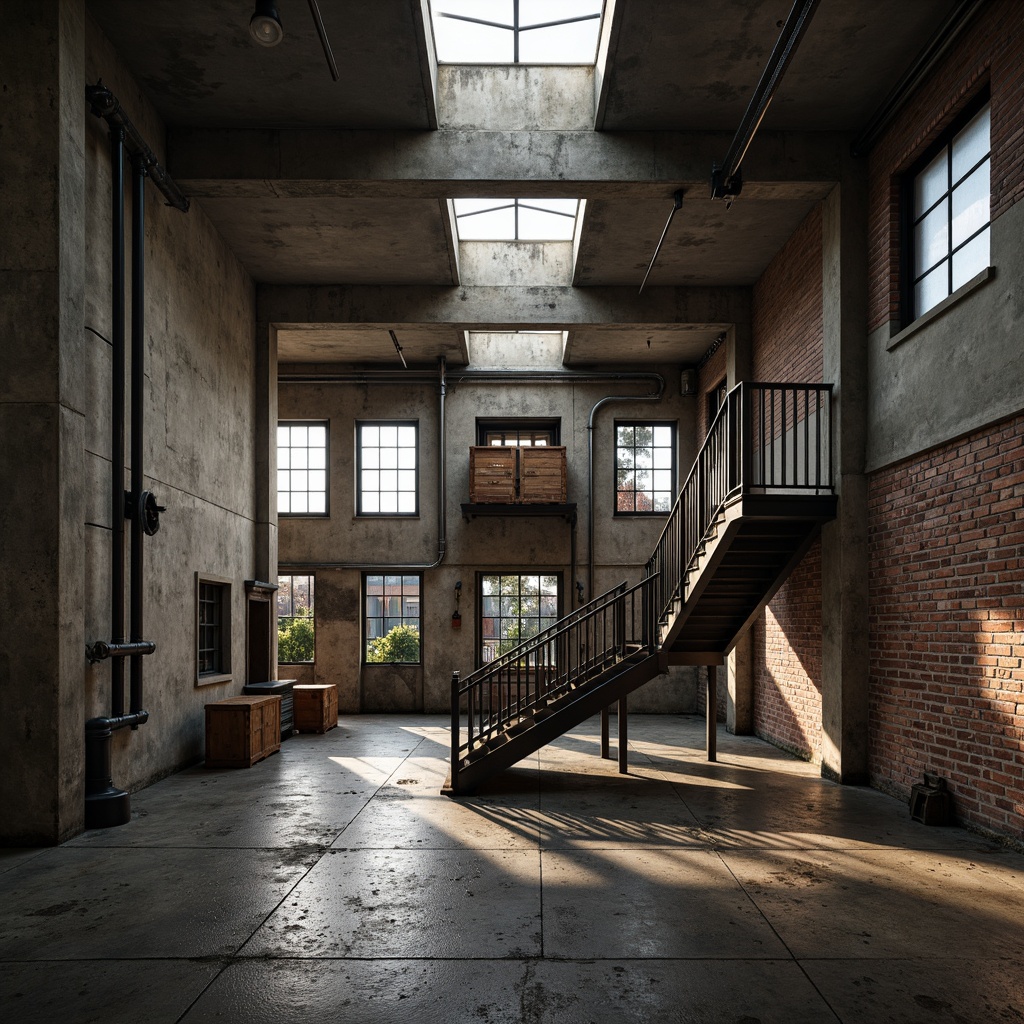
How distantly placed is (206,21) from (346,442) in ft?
28.8

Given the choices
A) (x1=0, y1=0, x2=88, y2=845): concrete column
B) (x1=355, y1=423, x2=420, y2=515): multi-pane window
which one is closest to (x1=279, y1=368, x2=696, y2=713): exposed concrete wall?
(x1=355, y1=423, x2=420, y2=515): multi-pane window

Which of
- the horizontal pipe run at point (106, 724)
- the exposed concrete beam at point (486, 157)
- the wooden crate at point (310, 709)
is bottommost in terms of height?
the wooden crate at point (310, 709)

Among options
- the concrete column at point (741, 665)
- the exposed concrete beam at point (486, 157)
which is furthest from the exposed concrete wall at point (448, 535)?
the exposed concrete beam at point (486, 157)

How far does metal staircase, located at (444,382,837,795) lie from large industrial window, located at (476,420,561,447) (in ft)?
19.3

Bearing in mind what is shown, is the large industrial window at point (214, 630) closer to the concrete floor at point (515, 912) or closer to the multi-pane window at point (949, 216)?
the concrete floor at point (515, 912)

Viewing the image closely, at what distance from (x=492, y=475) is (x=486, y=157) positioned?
255 inches

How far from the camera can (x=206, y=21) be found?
7078mm

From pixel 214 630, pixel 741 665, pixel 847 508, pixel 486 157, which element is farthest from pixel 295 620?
pixel 847 508

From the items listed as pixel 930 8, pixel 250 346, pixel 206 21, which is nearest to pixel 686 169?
pixel 930 8

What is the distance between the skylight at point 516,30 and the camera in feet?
27.2

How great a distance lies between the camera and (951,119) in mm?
7117

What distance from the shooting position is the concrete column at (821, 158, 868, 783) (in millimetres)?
8289

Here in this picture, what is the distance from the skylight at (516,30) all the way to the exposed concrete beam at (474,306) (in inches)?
155

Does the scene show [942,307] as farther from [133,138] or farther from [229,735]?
[229,735]
